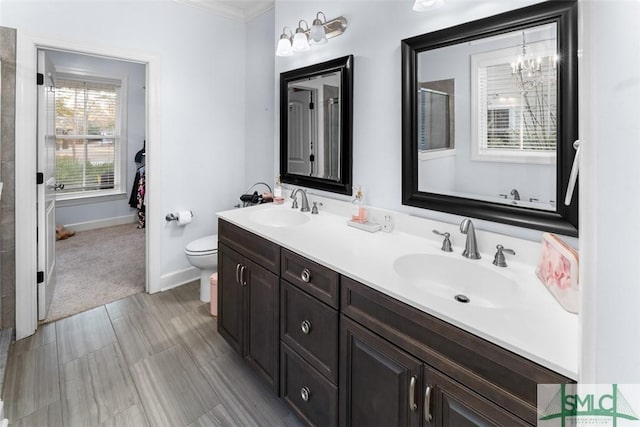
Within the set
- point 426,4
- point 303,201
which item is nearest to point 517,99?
point 426,4

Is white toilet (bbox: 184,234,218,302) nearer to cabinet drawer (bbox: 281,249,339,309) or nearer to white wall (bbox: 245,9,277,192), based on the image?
white wall (bbox: 245,9,277,192)

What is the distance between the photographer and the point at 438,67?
1516mm

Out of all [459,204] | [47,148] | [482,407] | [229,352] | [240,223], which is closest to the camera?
[482,407]

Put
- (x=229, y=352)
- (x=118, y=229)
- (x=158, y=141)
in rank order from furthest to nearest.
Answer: (x=118, y=229), (x=158, y=141), (x=229, y=352)

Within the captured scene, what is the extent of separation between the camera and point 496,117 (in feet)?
4.42

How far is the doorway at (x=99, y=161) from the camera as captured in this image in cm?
416

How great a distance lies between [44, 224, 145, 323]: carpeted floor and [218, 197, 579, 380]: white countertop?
1.66 m

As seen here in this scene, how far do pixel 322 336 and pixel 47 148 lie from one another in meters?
2.45

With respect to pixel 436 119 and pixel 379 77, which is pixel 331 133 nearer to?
pixel 379 77

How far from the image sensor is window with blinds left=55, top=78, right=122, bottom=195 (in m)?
4.52

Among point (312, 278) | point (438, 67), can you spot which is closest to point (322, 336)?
point (312, 278)

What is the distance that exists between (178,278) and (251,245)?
166 cm

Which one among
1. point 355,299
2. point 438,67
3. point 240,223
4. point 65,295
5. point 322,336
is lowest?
point 65,295

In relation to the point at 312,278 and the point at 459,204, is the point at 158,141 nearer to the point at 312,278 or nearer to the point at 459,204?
the point at 312,278
